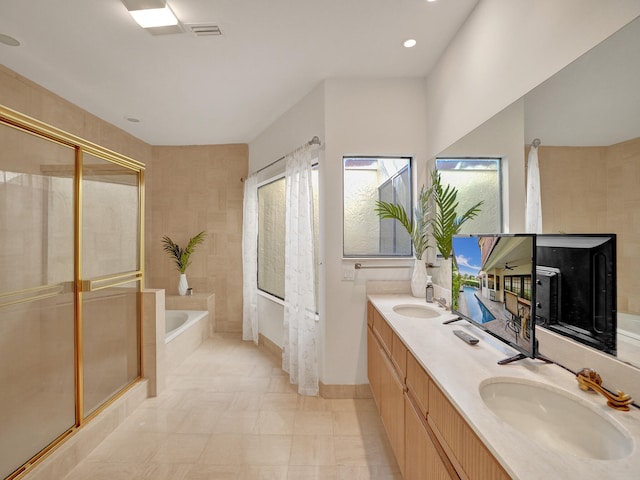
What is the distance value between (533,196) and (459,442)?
1.01m

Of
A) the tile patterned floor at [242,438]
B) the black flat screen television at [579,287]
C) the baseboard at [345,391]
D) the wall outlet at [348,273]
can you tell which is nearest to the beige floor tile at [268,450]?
the tile patterned floor at [242,438]

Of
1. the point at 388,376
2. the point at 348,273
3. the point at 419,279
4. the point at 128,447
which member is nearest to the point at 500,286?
the point at 388,376

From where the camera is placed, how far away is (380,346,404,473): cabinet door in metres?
1.51

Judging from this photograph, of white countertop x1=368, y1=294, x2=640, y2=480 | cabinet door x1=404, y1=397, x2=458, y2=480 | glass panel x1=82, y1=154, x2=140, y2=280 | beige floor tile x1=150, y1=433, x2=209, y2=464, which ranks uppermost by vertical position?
glass panel x1=82, y1=154, x2=140, y2=280

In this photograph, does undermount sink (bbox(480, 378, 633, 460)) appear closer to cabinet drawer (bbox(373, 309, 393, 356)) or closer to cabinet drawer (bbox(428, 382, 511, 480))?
cabinet drawer (bbox(428, 382, 511, 480))

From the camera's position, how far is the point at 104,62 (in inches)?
90.8

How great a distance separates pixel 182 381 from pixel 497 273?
2870mm

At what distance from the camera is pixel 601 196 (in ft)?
3.18

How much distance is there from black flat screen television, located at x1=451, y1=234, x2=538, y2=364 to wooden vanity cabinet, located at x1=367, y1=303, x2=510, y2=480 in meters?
0.35

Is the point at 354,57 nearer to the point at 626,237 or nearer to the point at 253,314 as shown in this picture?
the point at 626,237

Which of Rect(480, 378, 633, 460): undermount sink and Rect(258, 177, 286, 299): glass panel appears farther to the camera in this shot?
Rect(258, 177, 286, 299): glass panel

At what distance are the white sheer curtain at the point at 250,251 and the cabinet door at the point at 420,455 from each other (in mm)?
2728

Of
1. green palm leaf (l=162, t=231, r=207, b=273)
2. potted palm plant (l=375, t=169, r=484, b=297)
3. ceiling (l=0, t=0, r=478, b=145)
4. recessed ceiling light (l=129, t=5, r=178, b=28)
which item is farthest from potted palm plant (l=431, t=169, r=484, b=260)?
green palm leaf (l=162, t=231, r=207, b=273)

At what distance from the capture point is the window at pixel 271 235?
3.53 metres
